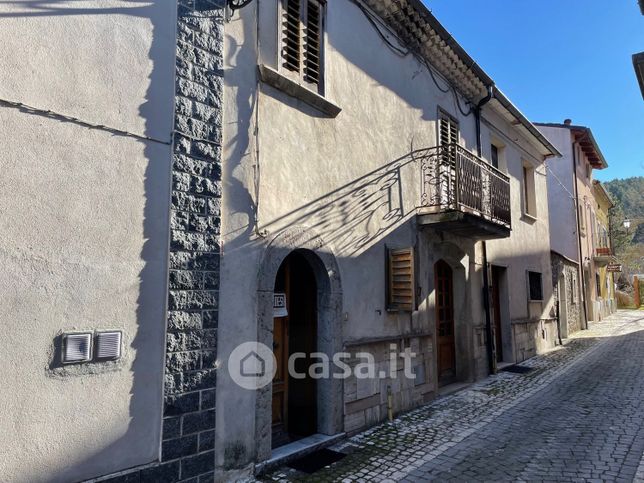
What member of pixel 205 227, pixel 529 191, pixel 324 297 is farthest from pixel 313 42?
pixel 529 191

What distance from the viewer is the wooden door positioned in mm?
5382

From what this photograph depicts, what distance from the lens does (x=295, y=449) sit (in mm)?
4988

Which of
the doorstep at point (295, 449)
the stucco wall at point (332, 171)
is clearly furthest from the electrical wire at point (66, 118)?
the doorstep at point (295, 449)

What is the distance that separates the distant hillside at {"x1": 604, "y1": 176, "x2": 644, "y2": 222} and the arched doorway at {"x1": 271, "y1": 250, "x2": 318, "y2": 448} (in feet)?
163

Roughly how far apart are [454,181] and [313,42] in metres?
3.51

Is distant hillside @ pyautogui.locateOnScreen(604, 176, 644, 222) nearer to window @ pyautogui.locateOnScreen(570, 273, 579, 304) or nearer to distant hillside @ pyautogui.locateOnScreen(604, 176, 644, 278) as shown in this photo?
distant hillside @ pyautogui.locateOnScreen(604, 176, 644, 278)

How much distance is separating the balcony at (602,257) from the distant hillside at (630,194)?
75.1 feet

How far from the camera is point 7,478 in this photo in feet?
9.62

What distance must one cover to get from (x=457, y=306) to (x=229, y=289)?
247 inches

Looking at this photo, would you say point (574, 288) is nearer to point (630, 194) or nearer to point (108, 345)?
point (108, 345)

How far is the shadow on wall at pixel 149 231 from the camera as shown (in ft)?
11.2

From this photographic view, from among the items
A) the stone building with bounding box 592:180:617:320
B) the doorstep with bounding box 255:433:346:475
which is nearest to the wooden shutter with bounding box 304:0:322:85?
the doorstep with bounding box 255:433:346:475

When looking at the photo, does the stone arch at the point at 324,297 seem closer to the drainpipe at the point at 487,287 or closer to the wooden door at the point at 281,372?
the wooden door at the point at 281,372

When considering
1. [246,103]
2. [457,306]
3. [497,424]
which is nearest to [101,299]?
[246,103]
